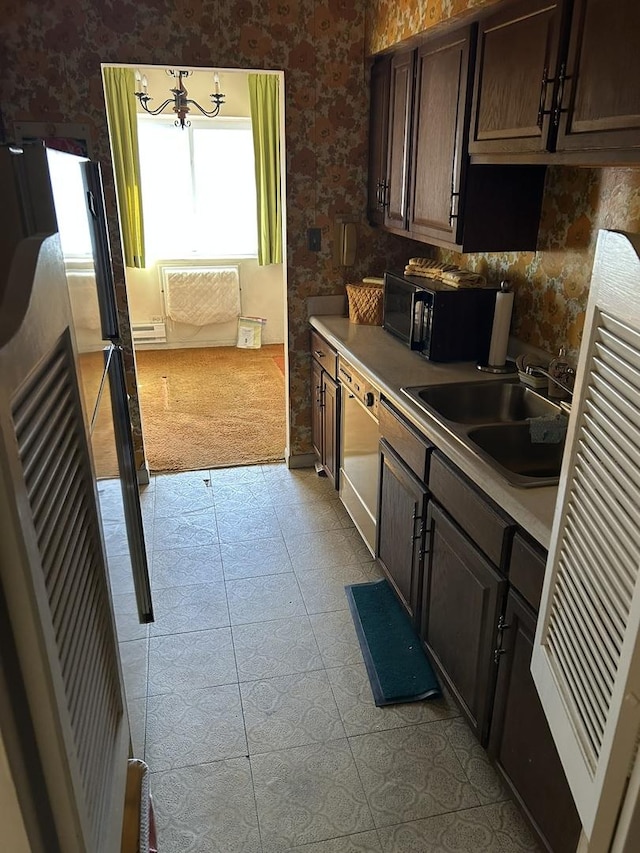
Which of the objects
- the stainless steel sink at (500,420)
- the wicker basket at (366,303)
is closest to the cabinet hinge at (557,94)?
the stainless steel sink at (500,420)

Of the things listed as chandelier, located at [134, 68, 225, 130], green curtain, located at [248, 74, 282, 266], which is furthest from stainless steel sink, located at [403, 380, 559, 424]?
green curtain, located at [248, 74, 282, 266]

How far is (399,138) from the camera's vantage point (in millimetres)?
2906

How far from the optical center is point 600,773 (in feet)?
2.71

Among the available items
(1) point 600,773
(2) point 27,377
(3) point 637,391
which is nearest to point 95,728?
(2) point 27,377

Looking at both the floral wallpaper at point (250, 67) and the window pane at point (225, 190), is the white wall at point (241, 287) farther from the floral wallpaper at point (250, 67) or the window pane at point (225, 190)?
the floral wallpaper at point (250, 67)

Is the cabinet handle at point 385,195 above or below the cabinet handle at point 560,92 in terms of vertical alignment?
below

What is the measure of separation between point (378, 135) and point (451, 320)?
A: 122cm

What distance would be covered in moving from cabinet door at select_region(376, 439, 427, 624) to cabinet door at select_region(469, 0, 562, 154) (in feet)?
3.69

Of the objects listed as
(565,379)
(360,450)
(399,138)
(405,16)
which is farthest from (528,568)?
(405,16)

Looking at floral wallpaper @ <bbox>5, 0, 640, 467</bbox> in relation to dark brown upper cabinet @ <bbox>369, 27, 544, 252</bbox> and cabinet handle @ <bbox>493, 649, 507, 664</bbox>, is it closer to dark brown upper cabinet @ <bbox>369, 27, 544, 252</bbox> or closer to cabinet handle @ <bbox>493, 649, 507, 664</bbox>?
dark brown upper cabinet @ <bbox>369, 27, 544, 252</bbox>

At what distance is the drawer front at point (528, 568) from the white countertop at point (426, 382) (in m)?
0.05

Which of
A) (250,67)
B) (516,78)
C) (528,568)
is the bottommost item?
(528,568)

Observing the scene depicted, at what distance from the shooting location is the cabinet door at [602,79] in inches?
55.7

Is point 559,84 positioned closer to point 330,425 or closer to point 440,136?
point 440,136
